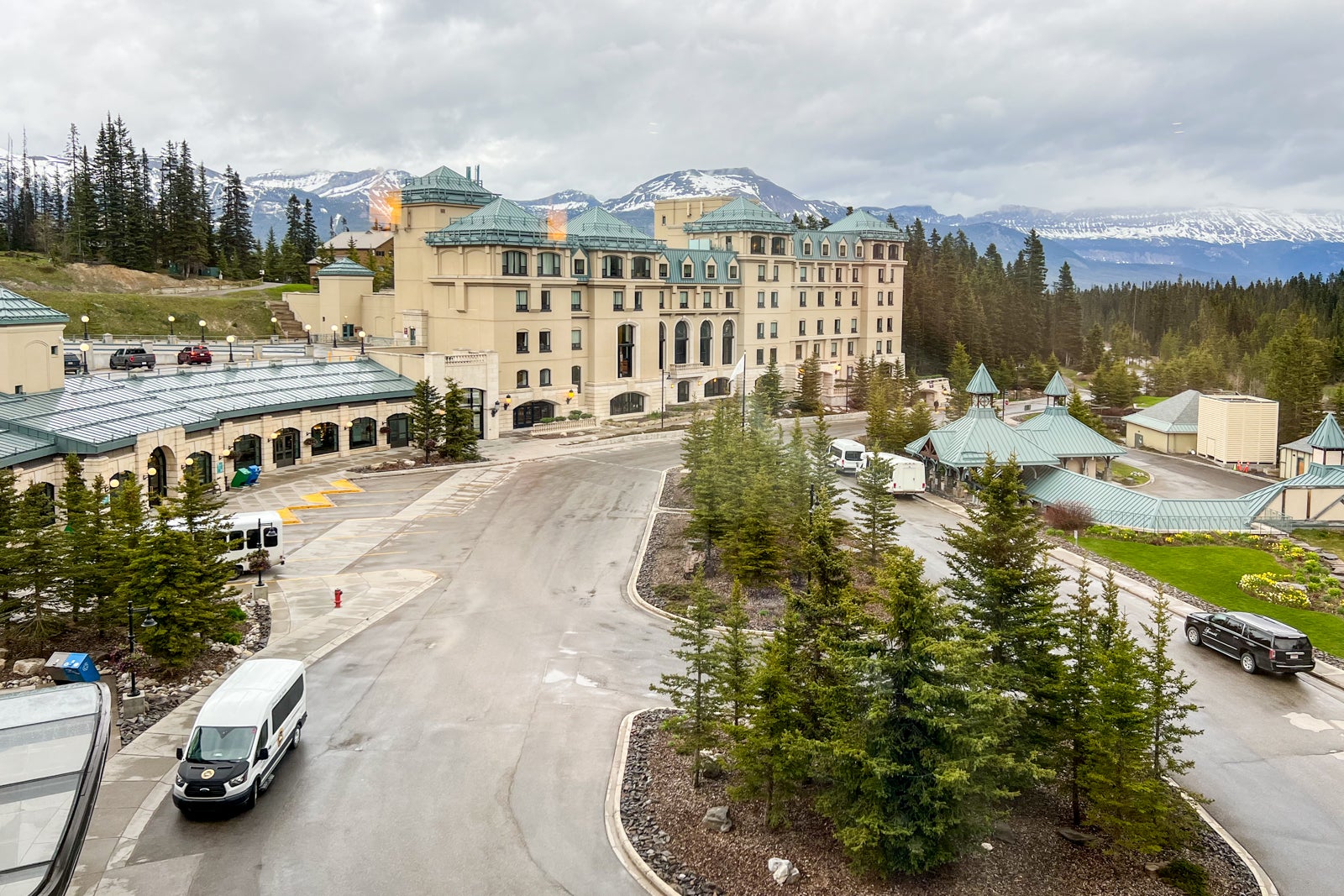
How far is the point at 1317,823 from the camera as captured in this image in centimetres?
2273

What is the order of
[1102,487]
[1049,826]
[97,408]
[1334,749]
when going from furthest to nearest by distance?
[1102,487] → [97,408] → [1334,749] → [1049,826]

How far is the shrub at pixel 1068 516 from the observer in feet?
167

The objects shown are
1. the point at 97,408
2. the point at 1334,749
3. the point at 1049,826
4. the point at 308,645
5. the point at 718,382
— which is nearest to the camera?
the point at 1049,826

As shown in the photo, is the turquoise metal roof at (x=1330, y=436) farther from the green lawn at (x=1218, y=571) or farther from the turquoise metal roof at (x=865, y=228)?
the turquoise metal roof at (x=865, y=228)

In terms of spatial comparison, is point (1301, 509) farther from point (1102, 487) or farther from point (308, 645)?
point (308, 645)

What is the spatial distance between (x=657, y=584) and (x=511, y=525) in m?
12.5

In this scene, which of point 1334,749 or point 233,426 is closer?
point 1334,749

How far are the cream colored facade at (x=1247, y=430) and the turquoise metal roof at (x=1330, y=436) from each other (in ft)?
52.9

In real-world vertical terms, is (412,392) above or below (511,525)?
above

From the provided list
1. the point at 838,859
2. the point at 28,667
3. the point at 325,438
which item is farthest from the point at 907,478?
the point at 28,667

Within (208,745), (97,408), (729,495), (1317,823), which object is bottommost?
(1317,823)

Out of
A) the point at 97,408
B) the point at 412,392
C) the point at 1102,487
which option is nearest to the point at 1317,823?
the point at 1102,487

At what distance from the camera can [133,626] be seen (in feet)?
98.2

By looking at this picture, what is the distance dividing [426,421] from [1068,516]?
4018 cm
